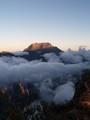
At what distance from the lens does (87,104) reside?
45.0 meters

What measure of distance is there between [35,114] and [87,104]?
971cm

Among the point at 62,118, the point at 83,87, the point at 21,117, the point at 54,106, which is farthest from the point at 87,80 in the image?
the point at 21,117

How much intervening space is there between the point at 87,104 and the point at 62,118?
7260 millimetres

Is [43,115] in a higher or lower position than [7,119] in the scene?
lower

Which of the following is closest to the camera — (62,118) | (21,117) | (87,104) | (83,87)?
(21,117)

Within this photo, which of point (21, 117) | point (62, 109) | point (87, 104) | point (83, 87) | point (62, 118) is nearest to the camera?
point (21, 117)

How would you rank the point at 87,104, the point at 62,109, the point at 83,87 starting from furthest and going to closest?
the point at 83,87, the point at 62,109, the point at 87,104

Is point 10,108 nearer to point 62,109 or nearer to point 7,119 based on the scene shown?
point 7,119

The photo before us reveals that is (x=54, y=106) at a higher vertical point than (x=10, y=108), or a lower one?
lower

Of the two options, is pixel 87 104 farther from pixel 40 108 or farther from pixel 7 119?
pixel 7 119

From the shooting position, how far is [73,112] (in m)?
40.8

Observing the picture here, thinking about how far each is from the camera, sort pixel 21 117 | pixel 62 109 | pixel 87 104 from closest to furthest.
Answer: pixel 21 117, pixel 87 104, pixel 62 109

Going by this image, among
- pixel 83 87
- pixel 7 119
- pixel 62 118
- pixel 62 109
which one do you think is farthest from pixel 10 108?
pixel 83 87

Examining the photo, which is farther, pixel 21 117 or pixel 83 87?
pixel 83 87
